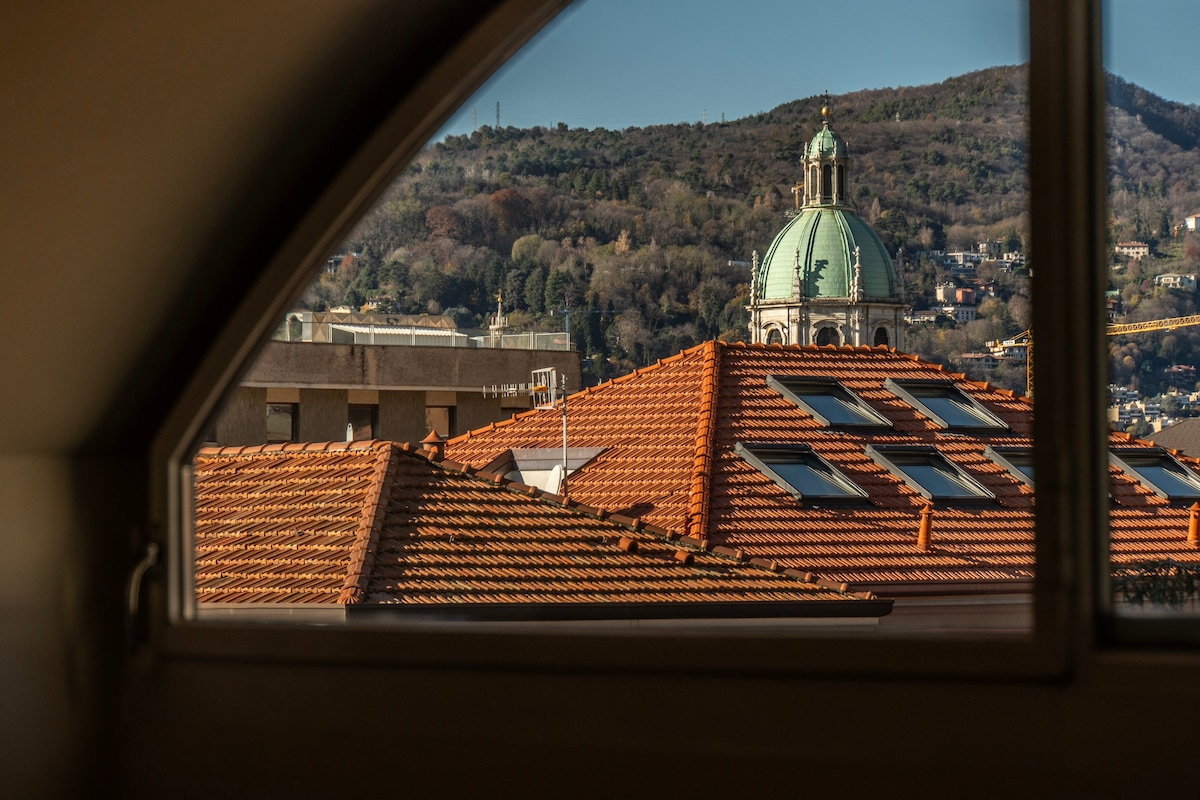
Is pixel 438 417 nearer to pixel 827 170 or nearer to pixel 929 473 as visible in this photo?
pixel 827 170

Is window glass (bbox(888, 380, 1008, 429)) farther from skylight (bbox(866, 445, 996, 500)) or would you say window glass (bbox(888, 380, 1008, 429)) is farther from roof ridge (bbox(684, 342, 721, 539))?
roof ridge (bbox(684, 342, 721, 539))

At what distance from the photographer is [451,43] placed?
164 centimetres

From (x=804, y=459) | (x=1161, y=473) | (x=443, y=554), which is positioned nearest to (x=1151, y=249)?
(x=443, y=554)

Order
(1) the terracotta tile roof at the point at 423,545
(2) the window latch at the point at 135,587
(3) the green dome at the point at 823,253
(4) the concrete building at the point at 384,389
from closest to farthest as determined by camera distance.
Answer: (2) the window latch at the point at 135,587 < (1) the terracotta tile roof at the point at 423,545 < (3) the green dome at the point at 823,253 < (4) the concrete building at the point at 384,389

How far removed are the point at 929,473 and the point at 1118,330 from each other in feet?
23.0

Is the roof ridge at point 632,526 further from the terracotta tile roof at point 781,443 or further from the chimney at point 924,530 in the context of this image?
the chimney at point 924,530

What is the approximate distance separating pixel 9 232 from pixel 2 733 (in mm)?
605

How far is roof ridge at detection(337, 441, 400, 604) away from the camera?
5.57 metres

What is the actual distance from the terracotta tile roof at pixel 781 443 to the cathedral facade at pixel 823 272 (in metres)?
0.22

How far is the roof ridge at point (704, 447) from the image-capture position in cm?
725

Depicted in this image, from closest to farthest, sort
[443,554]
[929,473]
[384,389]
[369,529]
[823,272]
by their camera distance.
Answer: [369,529], [443,554], [929,473], [823,272], [384,389]

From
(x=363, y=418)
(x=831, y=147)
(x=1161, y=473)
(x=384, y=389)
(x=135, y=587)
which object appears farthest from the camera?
(x=363, y=418)

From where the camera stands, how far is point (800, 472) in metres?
8.02

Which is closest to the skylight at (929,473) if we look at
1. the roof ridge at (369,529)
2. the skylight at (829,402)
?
the skylight at (829,402)
